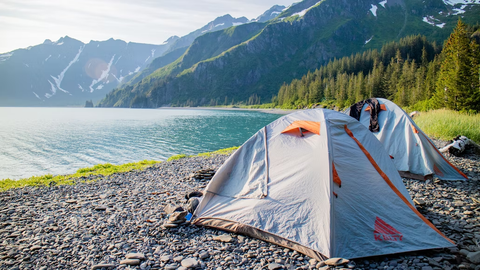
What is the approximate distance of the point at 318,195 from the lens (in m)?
5.73

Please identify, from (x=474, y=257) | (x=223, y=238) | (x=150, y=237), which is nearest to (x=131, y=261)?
(x=150, y=237)

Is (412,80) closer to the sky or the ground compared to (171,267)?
closer to the sky

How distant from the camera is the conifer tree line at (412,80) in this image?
30297 mm

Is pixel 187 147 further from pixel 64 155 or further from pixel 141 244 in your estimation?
pixel 141 244

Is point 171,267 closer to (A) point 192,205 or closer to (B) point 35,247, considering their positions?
(A) point 192,205

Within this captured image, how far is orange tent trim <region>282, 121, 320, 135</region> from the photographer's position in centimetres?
670

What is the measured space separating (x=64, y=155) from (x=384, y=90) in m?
82.1

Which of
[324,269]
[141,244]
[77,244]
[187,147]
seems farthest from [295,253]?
[187,147]

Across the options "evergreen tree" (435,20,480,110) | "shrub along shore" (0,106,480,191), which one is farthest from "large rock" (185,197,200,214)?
"evergreen tree" (435,20,480,110)

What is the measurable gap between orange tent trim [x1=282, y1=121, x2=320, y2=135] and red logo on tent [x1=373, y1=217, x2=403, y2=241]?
250 centimetres

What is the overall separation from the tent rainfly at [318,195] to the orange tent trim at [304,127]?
0.02 meters

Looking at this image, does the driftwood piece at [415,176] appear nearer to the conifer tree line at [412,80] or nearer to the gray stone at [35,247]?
the gray stone at [35,247]

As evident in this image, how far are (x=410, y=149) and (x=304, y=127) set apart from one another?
6594mm

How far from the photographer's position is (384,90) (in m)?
77.5
